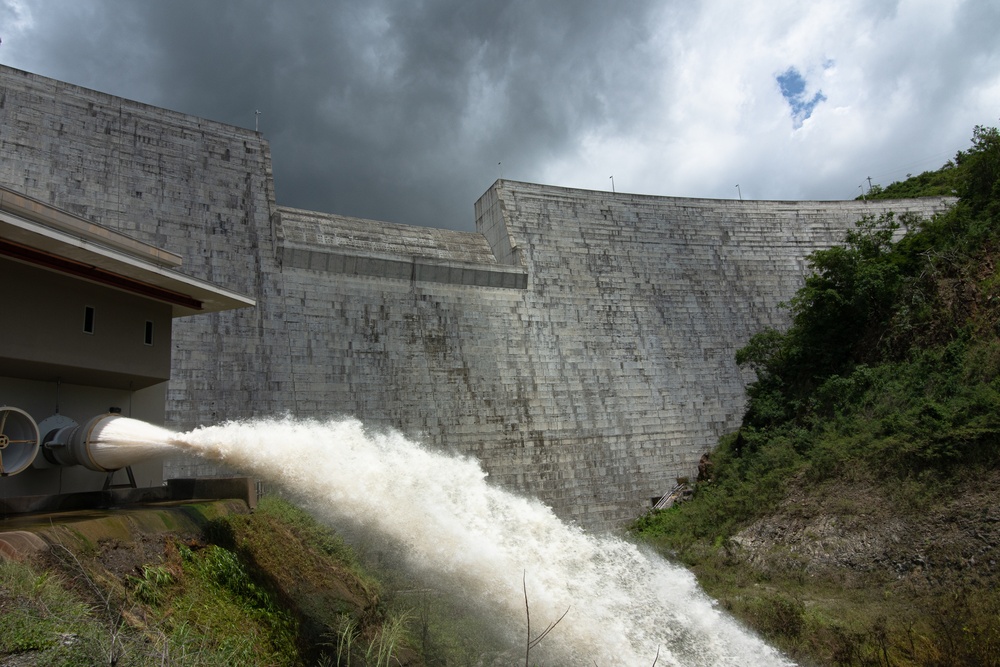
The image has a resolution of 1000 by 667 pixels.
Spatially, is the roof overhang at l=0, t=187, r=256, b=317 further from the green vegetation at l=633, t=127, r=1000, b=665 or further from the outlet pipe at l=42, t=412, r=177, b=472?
the green vegetation at l=633, t=127, r=1000, b=665

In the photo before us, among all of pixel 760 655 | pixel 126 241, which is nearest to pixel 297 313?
pixel 126 241

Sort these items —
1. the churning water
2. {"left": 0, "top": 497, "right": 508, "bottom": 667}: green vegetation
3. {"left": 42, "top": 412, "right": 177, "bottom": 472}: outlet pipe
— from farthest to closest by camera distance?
{"left": 42, "top": 412, "right": 177, "bottom": 472}: outlet pipe → the churning water → {"left": 0, "top": 497, "right": 508, "bottom": 667}: green vegetation

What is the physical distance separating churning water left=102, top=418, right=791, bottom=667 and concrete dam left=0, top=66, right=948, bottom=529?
7148 millimetres

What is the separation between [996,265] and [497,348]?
13404 millimetres

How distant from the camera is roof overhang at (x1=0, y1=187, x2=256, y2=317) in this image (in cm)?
845

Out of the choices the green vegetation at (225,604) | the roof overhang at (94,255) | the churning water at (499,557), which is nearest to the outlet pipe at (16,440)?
the churning water at (499,557)

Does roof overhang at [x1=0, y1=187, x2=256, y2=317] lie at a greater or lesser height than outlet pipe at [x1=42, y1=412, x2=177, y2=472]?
greater

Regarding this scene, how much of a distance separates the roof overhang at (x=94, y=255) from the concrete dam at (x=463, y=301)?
429 cm

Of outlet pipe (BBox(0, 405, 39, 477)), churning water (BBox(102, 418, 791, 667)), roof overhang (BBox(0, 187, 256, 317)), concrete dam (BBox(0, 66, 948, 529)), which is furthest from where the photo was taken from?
concrete dam (BBox(0, 66, 948, 529))

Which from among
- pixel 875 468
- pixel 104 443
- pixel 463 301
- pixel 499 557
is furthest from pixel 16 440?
pixel 875 468

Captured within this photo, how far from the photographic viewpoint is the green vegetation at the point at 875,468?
35.5 ft

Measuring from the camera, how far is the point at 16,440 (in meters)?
8.76

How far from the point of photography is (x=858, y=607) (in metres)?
11.6

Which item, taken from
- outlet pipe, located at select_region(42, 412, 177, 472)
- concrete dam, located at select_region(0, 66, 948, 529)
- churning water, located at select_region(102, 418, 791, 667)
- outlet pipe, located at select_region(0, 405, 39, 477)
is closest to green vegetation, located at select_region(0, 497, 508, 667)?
churning water, located at select_region(102, 418, 791, 667)
